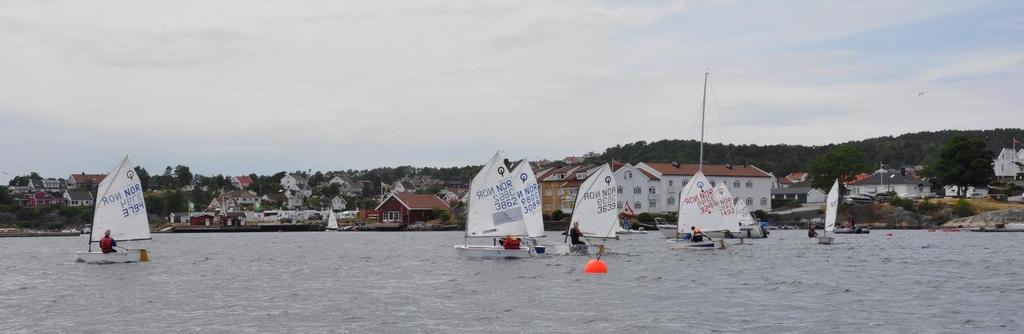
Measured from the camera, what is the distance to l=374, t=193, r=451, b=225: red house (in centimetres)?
14050

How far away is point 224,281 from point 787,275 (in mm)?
22943

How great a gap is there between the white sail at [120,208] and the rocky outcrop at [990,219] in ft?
308

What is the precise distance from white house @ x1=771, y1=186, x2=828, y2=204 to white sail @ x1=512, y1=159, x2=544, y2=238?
366 feet

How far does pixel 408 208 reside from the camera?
461ft

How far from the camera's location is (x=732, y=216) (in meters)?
70.9

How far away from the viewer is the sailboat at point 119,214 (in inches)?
1951

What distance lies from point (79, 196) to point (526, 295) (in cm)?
17180

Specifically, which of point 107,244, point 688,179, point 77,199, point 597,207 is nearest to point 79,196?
point 77,199

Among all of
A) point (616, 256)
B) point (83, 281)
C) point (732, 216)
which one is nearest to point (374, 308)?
point (83, 281)

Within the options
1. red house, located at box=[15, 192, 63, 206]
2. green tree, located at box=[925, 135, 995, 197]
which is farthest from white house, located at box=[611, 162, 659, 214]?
red house, located at box=[15, 192, 63, 206]

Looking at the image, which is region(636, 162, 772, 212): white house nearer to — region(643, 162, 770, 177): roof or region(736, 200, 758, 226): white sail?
region(643, 162, 770, 177): roof

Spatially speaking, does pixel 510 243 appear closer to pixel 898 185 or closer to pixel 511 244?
pixel 511 244

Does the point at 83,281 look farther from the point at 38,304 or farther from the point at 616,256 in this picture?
the point at 616,256

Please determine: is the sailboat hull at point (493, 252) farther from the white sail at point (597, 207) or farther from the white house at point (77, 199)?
the white house at point (77, 199)
